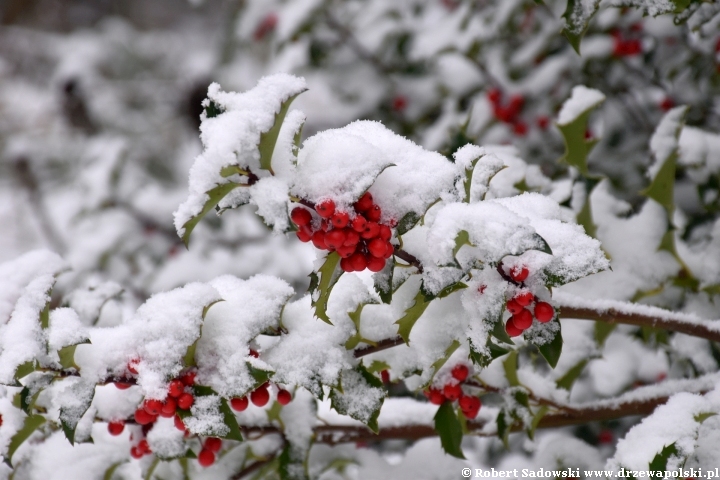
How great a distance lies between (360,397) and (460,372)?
0.85 ft

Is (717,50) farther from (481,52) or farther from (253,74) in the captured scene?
(253,74)

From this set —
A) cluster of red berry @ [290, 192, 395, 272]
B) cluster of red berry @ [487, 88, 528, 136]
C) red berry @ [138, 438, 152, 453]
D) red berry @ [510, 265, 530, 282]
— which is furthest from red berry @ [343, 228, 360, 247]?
cluster of red berry @ [487, 88, 528, 136]

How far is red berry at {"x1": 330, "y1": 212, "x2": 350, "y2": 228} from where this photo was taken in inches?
33.3

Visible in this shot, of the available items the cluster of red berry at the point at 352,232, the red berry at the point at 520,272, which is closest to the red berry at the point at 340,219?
the cluster of red berry at the point at 352,232

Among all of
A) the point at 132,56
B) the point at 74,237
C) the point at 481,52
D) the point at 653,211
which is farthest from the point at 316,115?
the point at 132,56

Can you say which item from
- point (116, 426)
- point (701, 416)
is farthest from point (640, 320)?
point (116, 426)

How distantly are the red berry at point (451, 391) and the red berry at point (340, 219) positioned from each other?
55 centimetres

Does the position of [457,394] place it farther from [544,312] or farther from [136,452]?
[136,452]

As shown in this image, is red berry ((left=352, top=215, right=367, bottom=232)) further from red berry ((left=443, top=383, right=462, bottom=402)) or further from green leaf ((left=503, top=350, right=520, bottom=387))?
green leaf ((left=503, top=350, right=520, bottom=387))

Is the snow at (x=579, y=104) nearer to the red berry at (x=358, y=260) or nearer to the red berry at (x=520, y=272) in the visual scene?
the red berry at (x=520, y=272)

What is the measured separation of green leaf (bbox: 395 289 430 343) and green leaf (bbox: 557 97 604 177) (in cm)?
67

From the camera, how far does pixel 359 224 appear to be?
848 millimetres

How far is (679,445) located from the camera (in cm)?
101

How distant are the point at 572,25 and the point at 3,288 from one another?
1310 mm
